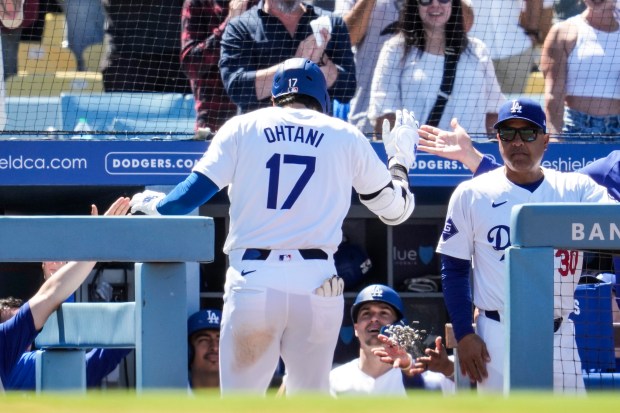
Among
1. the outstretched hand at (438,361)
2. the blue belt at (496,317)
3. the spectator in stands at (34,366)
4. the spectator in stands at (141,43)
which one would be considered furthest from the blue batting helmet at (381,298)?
the spectator in stands at (141,43)

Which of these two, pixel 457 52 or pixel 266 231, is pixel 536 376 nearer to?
pixel 266 231

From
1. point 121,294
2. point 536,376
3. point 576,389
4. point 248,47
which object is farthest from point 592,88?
point 536,376

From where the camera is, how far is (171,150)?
24.3 ft

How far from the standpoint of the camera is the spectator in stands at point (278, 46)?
24.6 feet

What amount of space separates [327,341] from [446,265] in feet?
2.17

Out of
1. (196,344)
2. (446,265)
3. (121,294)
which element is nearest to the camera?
(446,265)

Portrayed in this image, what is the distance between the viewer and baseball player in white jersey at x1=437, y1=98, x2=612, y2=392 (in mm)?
4070

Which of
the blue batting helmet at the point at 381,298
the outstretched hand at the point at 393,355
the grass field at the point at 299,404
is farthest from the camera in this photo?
the blue batting helmet at the point at 381,298

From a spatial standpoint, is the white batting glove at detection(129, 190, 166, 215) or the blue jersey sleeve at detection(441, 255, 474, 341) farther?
the blue jersey sleeve at detection(441, 255, 474, 341)

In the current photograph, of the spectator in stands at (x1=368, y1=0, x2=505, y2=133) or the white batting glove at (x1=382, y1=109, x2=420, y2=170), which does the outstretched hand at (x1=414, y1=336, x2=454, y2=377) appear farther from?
the spectator in stands at (x1=368, y1=0, x2=505, y2=133)

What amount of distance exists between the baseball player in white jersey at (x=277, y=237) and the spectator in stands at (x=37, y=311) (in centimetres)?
55

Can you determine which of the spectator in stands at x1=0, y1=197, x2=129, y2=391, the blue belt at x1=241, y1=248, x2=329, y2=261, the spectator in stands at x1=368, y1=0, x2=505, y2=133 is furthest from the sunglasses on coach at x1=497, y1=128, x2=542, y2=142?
the spectator in stands at x1=368, y1=0, x2=505, y2=133

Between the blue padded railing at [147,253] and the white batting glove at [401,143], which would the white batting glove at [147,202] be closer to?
the white batting glove at [401,143]

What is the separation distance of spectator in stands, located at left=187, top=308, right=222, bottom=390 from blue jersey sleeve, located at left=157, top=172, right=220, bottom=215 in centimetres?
350
